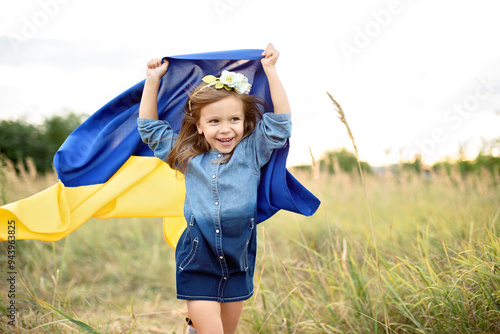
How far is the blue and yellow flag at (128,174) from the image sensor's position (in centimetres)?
251

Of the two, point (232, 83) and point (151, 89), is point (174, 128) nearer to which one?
point (151, 89)

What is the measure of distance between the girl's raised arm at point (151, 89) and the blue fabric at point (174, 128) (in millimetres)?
124

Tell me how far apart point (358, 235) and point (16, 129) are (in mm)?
13162

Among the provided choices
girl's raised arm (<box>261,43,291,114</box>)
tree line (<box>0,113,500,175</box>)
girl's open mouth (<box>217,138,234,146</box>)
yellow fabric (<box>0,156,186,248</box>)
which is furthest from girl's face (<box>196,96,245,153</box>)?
tree line (<box>0,113,500,175</box>)

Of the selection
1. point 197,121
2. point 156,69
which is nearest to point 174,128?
point 197,121

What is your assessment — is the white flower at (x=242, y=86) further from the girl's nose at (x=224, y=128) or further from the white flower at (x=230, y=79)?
the girl's nose at (x=224, y=128)

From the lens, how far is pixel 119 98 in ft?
9.00

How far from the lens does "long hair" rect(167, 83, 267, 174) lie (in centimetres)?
236

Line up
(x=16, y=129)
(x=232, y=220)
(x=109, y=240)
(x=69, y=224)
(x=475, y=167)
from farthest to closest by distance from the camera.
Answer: (x=16, y=129)
(x=475, y=167)
(x=109, y=240)
(x=69, y=224)
(x=232, y=220)

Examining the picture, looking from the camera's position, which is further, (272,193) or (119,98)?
(119,98)

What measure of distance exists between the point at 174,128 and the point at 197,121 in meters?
0.31

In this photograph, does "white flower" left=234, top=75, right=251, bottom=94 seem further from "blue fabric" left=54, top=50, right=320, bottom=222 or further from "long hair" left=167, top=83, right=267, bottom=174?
"blue fabric" left=54, top=50, right=320, bottom=222

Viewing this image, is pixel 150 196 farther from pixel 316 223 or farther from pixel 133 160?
pixel 316 223

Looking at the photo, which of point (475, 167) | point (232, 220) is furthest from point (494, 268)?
point (475, 167)
